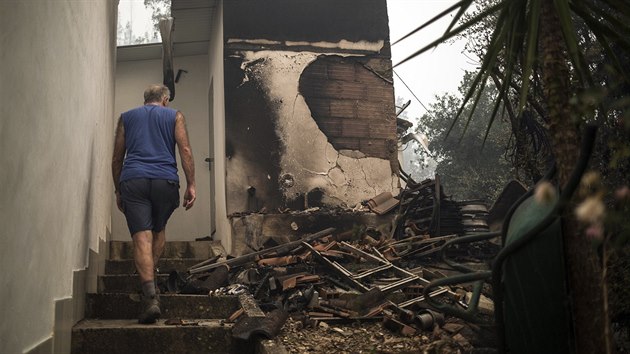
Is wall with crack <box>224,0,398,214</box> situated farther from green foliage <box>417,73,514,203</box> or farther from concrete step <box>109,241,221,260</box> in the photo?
green foliage <box>417,73,514,203</box>

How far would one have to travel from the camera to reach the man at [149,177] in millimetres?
4590

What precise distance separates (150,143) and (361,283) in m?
2.50

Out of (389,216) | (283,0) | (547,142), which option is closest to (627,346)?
(547,142)

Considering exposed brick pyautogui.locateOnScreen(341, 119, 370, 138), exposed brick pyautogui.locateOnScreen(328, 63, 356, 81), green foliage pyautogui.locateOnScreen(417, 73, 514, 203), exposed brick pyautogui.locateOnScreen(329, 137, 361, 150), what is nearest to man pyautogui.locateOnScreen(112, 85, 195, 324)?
exposed brick pyautogui.locateOnScreen(329, 137, 361, 150)

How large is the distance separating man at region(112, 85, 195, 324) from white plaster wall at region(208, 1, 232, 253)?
300cm

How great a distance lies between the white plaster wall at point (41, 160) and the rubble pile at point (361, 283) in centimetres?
146

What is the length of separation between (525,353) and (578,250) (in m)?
0.51

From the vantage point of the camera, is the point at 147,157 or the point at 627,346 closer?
the point at 627,346

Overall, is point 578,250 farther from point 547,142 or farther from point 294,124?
point 294,124

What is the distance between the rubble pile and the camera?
14.7 ft

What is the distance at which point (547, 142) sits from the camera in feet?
15.7

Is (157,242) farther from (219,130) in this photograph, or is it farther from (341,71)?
(341,71)

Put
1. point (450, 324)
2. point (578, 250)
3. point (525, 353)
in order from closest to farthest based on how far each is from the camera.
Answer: point (578, 250) < point (525, 353) < point (450, 324)

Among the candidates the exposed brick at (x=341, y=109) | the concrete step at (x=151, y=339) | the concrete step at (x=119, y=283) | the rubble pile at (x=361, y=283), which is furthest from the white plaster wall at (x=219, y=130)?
the concrete step at (x=151, y=339)
